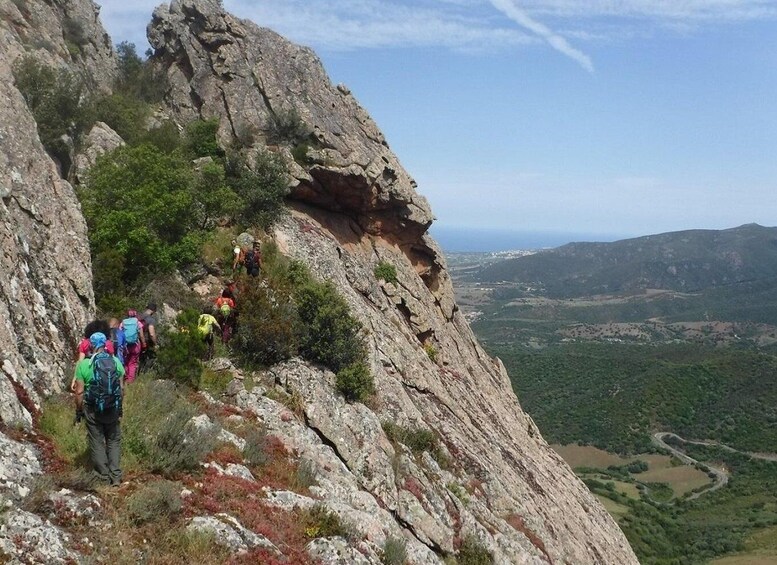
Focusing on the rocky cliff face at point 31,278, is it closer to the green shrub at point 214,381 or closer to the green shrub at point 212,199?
the green shrub at point 214,381

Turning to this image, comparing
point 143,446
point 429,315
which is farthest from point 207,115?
point 143,446

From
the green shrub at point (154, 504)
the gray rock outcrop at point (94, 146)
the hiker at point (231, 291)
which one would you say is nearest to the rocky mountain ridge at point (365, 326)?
the green shrub at point (154, 504)

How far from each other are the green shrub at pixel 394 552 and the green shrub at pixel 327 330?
5.15 meters

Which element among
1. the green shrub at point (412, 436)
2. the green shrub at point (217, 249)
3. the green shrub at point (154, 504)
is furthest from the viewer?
the green shrub at point (217, 249)

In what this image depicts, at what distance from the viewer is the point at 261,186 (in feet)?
68.3

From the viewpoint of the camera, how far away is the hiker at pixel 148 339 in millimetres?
11988

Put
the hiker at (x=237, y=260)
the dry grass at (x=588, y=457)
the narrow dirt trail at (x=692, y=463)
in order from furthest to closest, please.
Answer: the dry grass at (x=588, y=457), the narrow dirt trail at (x=692, y=463), the hiker at (x=237, y=260)

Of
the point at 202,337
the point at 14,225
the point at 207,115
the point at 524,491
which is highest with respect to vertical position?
the point at 207,115

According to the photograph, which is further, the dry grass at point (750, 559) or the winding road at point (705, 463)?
the winding road at point (705, 463)

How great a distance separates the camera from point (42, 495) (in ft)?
21.8

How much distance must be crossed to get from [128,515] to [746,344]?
660ft

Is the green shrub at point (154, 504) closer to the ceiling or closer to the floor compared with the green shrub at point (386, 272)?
closer to the floor

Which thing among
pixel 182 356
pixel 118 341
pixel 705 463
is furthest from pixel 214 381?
pixel 705 463

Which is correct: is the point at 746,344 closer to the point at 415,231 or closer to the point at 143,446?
the point at 415,231
